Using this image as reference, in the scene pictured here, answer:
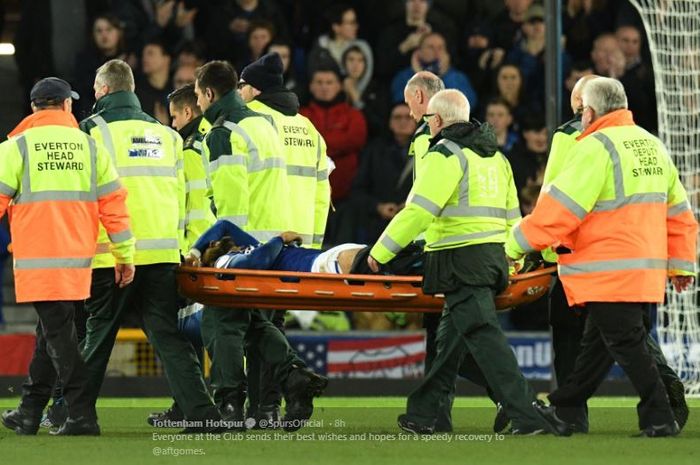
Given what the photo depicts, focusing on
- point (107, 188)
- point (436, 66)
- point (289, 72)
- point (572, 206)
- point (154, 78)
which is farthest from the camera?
point (289, 72)

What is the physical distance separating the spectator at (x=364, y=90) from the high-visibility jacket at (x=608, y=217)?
26.8 feet

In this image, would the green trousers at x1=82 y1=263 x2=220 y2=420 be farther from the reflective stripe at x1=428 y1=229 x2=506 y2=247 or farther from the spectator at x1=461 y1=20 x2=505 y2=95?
the spectator at x1=461 y1=20 x2=505 y2=95

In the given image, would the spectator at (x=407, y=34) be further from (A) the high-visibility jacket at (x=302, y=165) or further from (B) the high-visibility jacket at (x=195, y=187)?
(B) the high-visibility jacket at (x=195, y=187)

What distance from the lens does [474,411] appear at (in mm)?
13258

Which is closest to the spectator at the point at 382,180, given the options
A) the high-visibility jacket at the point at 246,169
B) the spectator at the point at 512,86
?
the spectator at the point at 512,86

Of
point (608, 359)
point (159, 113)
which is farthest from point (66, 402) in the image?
point (159, 113)

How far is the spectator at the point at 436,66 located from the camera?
1806 cm

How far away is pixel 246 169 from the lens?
10891 millimetres

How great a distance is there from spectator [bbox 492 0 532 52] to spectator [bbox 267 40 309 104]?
2140 millimetres

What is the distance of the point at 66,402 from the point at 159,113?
7.49 m

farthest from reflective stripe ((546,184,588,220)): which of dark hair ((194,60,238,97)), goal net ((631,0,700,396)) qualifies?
goal net ((631,0,700,396))

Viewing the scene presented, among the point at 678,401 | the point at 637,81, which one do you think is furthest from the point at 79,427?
the point at 637,81

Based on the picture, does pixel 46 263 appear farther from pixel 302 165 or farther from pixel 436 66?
pixel 436 66

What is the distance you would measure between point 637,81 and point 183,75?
181 inches
